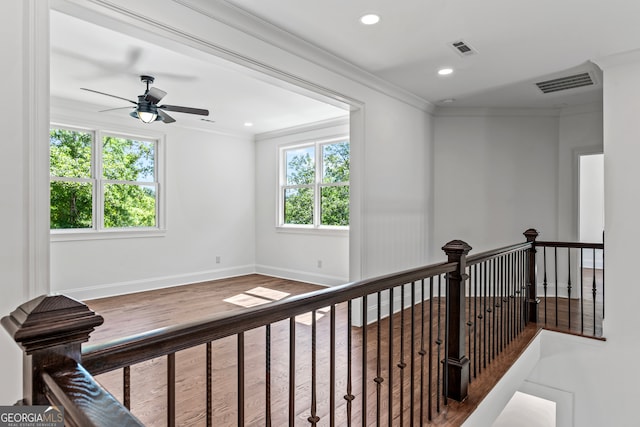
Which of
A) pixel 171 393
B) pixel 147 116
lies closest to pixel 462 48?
pixel 147 116

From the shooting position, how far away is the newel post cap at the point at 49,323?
703mm

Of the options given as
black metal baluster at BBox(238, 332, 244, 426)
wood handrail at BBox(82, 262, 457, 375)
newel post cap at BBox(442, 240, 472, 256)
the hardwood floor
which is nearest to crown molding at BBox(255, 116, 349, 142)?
the hardwood floor

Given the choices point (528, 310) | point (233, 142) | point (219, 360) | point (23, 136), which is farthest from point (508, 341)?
point (233, 142)

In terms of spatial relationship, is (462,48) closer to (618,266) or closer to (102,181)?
(618,266)

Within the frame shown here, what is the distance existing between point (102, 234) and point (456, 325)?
4.86 metres

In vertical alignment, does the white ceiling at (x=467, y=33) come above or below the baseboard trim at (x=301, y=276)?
above

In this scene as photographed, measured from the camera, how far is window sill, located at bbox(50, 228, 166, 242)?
4.78 meters

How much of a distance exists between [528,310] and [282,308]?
3631 millimetres

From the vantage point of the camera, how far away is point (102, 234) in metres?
5.16

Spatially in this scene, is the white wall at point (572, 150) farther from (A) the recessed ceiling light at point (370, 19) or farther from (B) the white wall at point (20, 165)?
(B) the white wall at point (20, 165)

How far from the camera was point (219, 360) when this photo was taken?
302 cm

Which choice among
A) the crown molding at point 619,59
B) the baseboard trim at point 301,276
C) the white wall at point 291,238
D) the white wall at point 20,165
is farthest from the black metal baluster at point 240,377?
the white wall at point 291,238

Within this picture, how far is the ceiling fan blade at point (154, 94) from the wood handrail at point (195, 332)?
302 cm

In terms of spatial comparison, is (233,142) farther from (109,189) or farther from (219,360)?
(219,360)
